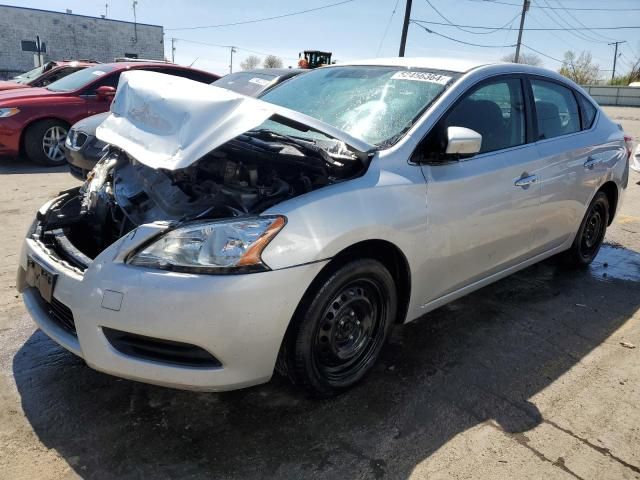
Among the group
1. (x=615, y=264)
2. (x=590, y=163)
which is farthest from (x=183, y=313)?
(x=615, y=264)

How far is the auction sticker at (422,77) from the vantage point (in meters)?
3.16

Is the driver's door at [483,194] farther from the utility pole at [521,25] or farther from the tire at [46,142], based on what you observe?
the utility pole at [521,25]

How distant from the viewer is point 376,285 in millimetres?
2693

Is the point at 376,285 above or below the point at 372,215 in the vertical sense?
below

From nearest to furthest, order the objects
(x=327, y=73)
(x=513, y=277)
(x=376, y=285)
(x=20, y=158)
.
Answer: (x=376, y=285) → (x=327, y=73) → (x=513, y=277) → (x=20, y=158)

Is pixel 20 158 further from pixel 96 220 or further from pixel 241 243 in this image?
pixel 241 243

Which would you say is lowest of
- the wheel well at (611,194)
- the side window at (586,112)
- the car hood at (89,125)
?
the wheel well at (611,194)

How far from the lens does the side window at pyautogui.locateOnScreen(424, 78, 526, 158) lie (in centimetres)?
292

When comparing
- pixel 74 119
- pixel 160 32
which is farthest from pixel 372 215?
pixel 160 32

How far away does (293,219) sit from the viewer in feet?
7.38

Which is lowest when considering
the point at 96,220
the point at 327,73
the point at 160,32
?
the point at 96,220

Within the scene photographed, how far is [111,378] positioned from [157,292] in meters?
0.95

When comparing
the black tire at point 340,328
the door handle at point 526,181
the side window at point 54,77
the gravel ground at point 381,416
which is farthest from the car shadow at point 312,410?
the side window at point 54,77

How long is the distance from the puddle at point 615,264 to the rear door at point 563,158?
796mm
